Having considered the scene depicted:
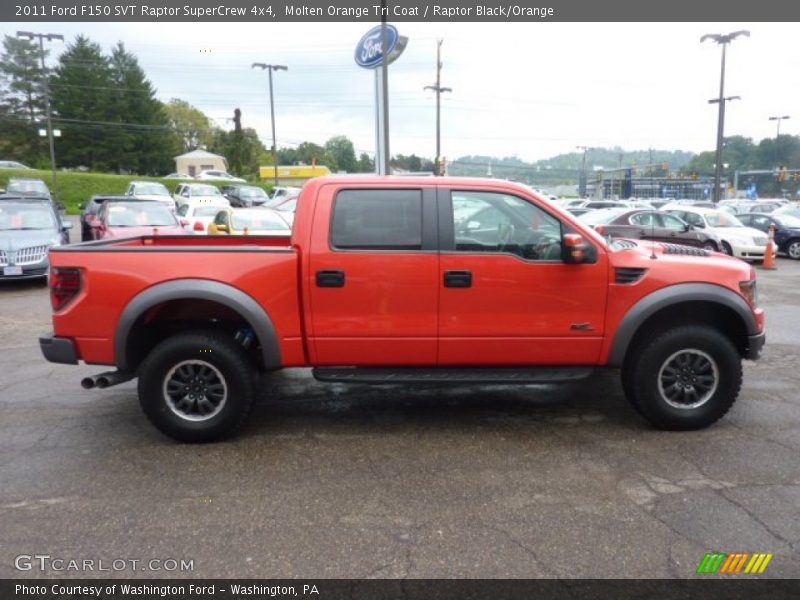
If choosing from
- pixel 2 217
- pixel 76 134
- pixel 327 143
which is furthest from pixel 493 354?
pixel 327 143

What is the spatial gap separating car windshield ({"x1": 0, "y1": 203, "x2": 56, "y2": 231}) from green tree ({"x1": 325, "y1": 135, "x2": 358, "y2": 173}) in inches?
3790

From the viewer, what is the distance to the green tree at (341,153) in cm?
11047

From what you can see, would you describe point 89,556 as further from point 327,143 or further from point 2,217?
point 327,143

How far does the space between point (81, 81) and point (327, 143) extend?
65164 mm

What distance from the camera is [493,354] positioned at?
14.6 feet

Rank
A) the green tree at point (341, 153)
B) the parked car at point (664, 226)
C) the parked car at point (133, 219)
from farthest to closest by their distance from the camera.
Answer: the green tree at point (341, 153) → the parked car at point (664, 226) → the parked car at point (133, 219)

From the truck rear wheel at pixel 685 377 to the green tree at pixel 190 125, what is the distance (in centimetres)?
10185

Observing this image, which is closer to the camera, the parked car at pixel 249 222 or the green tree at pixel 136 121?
the parked car at pixel 249 222

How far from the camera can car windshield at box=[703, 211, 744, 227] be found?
16734mm

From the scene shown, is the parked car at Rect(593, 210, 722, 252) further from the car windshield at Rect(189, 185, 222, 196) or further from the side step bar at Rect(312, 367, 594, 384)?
the car windshield at Rect(189, 185, 222, 196)

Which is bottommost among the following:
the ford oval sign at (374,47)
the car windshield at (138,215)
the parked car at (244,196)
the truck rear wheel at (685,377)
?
the truck rear wheel at (685,377)

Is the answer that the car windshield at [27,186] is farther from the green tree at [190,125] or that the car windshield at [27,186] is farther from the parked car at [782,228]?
the green tree at [190,125]

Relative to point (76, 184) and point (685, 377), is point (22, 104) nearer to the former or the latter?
point (76, 184)

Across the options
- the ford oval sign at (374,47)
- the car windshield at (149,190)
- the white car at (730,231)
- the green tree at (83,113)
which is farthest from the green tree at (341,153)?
the white car at (730,231)
